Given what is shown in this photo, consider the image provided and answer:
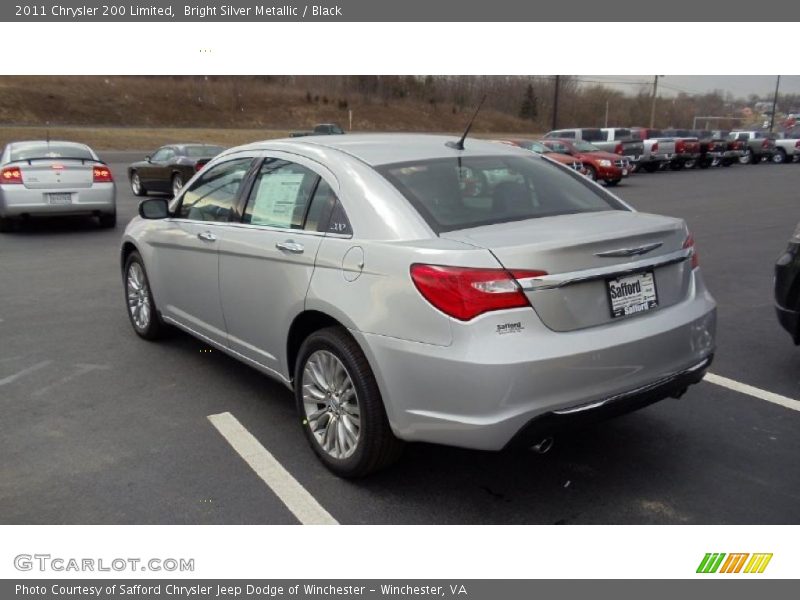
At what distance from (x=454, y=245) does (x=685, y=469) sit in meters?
1.77

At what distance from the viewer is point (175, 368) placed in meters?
5.43

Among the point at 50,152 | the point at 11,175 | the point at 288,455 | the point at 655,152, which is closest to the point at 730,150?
the point at 655,152

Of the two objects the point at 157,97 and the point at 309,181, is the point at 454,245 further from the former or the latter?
the point at 157,97

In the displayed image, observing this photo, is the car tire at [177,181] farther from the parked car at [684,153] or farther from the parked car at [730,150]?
the parked car at [730,150]

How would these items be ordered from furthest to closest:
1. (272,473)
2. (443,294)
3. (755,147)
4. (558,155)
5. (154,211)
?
(755,147)
(558,155)
(154,211)
(272,473)
(443,294)

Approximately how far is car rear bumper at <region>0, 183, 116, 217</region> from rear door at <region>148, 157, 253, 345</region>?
7321 millimetres

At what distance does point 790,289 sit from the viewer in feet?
16.0

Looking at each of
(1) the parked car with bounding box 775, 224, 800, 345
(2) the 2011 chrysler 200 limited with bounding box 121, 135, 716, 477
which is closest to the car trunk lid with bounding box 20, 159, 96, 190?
(2) the 2011 chrysler 200 limited with bounding box 121, 135, 716, 477

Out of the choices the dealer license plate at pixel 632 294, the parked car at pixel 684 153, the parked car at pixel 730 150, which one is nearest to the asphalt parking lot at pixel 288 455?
the dealer license plate at pixel 632 294

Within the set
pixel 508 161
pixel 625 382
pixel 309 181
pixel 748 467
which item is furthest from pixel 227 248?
pixel 748 467

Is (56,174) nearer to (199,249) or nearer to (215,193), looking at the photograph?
(215,193)

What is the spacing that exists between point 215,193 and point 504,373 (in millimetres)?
2825

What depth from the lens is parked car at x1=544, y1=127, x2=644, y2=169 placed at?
2614cm

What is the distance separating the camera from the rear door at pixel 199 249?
185 inches
